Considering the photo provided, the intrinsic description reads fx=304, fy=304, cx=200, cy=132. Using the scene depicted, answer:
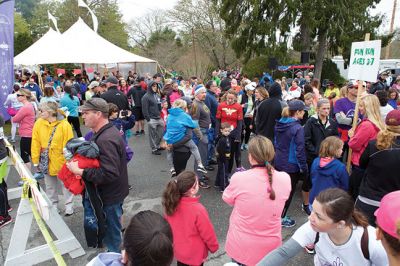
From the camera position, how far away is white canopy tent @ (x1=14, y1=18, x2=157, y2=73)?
11922 mm

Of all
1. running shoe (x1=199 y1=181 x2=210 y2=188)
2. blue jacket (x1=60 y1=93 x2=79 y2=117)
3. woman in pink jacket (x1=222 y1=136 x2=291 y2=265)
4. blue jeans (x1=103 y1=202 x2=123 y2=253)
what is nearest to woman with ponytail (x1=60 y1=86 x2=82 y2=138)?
blue jacket (x1=60 y1=93 x2=79 y2=117)

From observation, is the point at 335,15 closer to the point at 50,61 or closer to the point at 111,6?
the point at 50,61

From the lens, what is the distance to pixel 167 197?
105 inches

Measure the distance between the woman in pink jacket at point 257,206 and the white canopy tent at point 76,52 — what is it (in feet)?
34.9

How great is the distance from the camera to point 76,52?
1215 centimetres

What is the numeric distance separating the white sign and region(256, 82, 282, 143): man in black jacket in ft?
4.05

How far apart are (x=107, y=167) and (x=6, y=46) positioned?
2.68m

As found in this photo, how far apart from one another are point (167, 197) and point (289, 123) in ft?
7.69

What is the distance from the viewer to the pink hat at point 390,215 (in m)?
1.26

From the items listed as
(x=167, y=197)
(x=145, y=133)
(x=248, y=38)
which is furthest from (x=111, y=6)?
(x=167, y=197)

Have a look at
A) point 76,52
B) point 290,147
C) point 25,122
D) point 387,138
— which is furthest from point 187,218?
point 76,52

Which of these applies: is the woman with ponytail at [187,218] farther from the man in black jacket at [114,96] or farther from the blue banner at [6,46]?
the man in black jacket at [114,96]

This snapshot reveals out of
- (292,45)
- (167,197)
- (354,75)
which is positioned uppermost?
(292,45)

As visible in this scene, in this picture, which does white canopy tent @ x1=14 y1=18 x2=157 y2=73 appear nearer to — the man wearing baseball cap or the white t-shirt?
the white t-shirt
